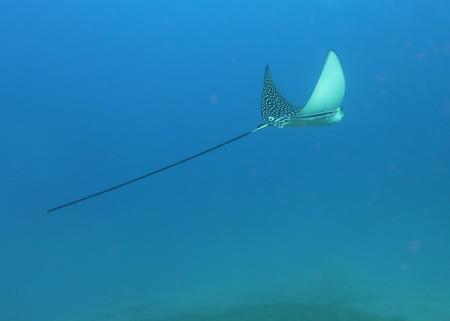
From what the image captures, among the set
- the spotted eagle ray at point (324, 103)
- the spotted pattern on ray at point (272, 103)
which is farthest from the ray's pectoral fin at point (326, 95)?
the spotted pattern on ray at point (272, 103)

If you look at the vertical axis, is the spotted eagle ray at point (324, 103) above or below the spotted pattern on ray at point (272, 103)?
below

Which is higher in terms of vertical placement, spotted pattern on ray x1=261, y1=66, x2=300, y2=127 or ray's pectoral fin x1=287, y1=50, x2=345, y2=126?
spotted pattern on ray x1=261, y1=66, x2=300, y2=127

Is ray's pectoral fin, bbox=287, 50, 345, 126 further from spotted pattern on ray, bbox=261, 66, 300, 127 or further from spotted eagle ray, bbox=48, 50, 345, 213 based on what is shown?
spotted pattern on ray, bbox=261, 66, 300, 127

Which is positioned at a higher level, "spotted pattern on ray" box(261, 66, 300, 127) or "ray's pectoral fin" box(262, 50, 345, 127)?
"spotted pattern on ray" box(261, 66, 300, 127)

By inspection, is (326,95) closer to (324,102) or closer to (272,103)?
(324,102)

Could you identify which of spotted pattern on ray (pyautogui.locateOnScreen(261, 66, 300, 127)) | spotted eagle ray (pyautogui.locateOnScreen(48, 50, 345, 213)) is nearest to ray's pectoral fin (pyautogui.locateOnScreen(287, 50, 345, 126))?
spotted eagle ray (pyautogui.locateOnScreen(48, 50, 345, 213))

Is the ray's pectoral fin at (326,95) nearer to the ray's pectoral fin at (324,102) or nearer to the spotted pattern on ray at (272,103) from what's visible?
the ray's pectoral fin at (324,102)

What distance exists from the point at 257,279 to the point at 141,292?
2.95 m

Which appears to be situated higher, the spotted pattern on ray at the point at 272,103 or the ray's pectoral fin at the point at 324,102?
the spotted pattern on ray at the point at 272,103

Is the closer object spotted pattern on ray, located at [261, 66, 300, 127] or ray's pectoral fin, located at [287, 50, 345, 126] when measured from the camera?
ray's pectoral fin, located at [287, 50, 345, 126]

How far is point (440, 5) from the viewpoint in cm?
3106

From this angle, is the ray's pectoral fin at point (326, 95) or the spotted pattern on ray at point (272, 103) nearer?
the ray's pectoral fin at point (326, 95)

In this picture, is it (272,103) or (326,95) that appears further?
(272,103)

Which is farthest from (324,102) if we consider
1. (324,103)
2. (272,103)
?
(272,103)
